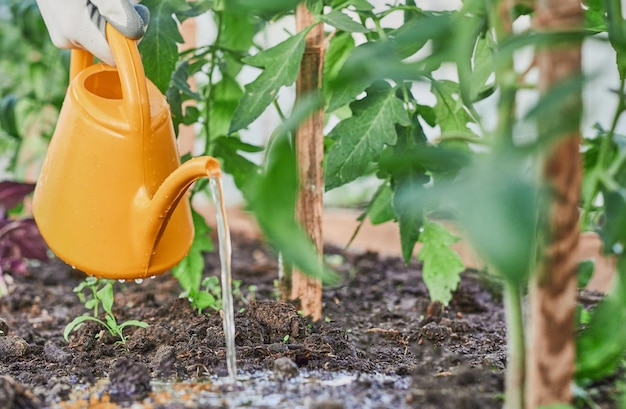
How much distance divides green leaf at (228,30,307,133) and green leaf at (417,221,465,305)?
1.37ft

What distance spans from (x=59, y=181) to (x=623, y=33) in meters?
0.70

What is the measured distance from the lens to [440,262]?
1.31 metres

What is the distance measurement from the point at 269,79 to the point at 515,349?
531 millimetres

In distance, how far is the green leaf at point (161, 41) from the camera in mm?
1166

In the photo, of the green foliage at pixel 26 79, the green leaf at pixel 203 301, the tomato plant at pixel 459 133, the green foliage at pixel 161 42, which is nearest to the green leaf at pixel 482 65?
the tomato plant at pixel 459 133

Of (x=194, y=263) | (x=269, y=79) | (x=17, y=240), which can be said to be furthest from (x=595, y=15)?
(x=17, y=240)

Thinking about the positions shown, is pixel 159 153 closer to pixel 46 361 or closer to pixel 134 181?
pixel 134 181

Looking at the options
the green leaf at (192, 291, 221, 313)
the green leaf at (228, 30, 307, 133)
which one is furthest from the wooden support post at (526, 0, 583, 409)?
the green leaf at (192, 291, 221, 313)

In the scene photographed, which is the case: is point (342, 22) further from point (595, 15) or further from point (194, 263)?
point (194, 263)

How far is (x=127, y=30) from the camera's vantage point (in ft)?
3.21

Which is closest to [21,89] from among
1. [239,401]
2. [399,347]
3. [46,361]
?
[46,361]

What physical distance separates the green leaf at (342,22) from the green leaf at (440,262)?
431mm

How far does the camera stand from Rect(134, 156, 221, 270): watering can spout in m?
0.88

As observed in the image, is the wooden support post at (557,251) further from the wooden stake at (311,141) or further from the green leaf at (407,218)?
the wooden stake at (311,141)
